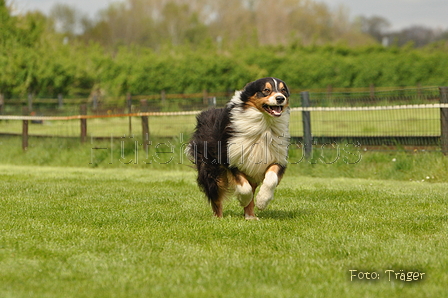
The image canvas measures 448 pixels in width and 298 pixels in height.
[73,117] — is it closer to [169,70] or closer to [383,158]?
[383,158]

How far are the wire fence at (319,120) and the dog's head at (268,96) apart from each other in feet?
18.1

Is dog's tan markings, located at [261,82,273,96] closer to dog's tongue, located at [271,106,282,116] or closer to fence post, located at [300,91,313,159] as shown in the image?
dog's tongue, located at [271,106,282,116]

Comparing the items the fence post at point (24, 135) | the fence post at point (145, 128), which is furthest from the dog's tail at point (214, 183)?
the fence post at point (24, 135)

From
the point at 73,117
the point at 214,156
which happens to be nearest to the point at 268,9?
the point at 73,117

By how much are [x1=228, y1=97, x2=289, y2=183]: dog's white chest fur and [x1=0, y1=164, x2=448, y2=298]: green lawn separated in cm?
64

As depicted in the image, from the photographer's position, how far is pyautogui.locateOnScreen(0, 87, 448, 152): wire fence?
39.5ft

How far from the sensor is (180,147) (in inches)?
557

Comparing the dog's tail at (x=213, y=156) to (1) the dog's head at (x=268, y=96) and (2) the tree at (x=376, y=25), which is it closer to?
(1) the dog's head at (x=268, y=96)

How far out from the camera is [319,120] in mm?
14203

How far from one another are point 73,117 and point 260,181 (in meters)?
10.6

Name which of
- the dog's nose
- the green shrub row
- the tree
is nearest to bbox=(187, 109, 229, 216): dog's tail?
the dog's nose

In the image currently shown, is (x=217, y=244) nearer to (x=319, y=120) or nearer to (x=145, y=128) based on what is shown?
(x=319, y=120)

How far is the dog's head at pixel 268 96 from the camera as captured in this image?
650 centimetres

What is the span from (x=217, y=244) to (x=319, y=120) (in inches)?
361
